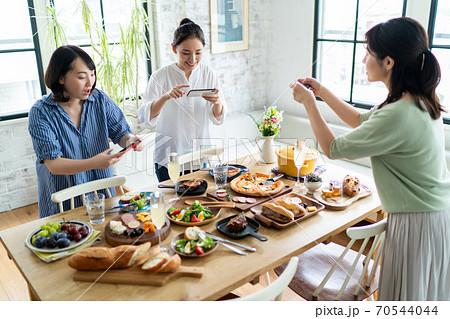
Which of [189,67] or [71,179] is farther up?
[189,67]

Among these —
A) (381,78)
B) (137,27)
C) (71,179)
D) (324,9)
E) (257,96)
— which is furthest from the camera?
(257,96)

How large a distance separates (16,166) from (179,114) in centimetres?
194

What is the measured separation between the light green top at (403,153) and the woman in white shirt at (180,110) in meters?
1.10

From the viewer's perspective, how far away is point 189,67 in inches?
94.7

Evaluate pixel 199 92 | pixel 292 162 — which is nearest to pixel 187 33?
pixel 199 92

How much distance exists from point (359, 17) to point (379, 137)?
9.30 feet

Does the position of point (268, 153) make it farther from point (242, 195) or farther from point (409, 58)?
point (409, 58)

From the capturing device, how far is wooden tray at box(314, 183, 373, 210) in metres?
1.89

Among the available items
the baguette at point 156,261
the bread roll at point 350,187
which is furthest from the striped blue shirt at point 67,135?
the bread roll at point 350,187

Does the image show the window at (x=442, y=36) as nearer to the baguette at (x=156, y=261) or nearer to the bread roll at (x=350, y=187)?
the bread roll at (x=350, y=187)

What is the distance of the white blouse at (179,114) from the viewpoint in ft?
8.11

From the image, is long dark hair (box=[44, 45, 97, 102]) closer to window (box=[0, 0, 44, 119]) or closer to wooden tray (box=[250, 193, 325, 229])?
wooden tray (box=[250, 193, 325, 229])
